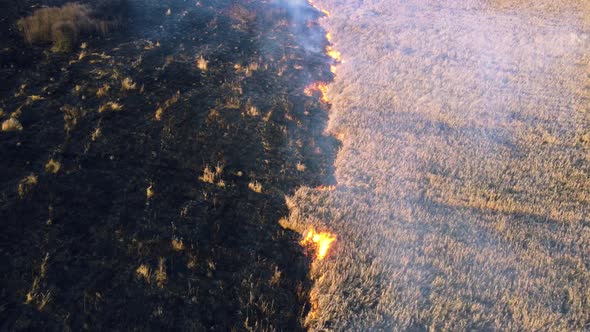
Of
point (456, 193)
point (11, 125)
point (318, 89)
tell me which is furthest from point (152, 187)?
point (318, 89)

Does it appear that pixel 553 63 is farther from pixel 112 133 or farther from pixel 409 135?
pixel 112 133

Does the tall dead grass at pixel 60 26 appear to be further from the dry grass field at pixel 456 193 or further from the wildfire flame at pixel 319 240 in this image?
the wildfire flame at pixel 319 240

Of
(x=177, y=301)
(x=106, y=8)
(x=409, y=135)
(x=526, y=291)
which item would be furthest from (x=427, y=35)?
(x=177, y=301)

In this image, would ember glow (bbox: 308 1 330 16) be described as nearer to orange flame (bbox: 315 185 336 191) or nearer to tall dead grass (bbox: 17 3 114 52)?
tall dead grass (bbox: 17 3 114 52)

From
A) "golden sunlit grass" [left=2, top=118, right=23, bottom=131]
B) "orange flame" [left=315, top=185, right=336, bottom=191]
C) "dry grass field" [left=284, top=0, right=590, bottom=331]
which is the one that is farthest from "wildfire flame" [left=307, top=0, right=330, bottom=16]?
"golden sunlit grass" [left=2, top=118, right=23, bottom=131]

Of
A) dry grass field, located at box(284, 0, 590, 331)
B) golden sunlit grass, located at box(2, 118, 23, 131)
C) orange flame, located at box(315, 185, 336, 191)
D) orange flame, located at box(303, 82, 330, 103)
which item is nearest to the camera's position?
dry grass field, located at box(284, 0, 590, 331)
